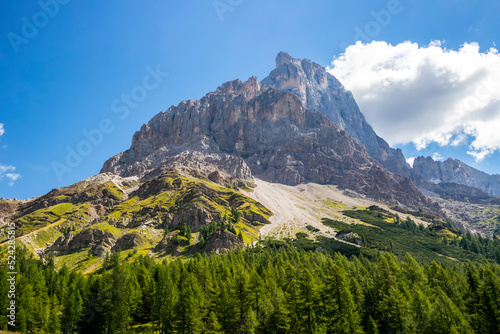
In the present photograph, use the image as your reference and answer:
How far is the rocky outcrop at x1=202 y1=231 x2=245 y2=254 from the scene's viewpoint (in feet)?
523

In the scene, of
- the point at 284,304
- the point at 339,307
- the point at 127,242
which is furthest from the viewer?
the point at 127,242

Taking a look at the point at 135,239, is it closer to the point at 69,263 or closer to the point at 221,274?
the point at 69,263

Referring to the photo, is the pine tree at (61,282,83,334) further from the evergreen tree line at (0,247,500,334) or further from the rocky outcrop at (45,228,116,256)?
the rocky outcrop at (45,228,116,256)

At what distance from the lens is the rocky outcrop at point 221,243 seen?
523ft

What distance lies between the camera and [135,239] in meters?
179

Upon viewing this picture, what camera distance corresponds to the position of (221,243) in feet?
533

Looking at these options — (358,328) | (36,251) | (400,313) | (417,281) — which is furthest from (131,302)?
(36,251)

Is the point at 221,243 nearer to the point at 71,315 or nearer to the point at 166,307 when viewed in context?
the point at 71,315

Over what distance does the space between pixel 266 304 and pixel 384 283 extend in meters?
26.2

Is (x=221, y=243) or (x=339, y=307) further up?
(x=221, y=243)

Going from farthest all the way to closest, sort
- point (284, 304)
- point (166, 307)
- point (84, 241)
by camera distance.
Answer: point (84, 241) < point (166, 307) < point (284, 304)

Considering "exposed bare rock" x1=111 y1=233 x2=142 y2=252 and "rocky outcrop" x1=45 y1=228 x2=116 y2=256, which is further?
"rocky outcrop" x1=45 y1=228 x2=116 y2=256

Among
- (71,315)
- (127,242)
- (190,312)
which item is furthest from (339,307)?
(127,242)

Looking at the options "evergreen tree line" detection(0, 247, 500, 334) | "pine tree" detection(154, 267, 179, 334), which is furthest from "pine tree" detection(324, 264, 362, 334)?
"pine tree" detection(154, 267, 179, 334)
